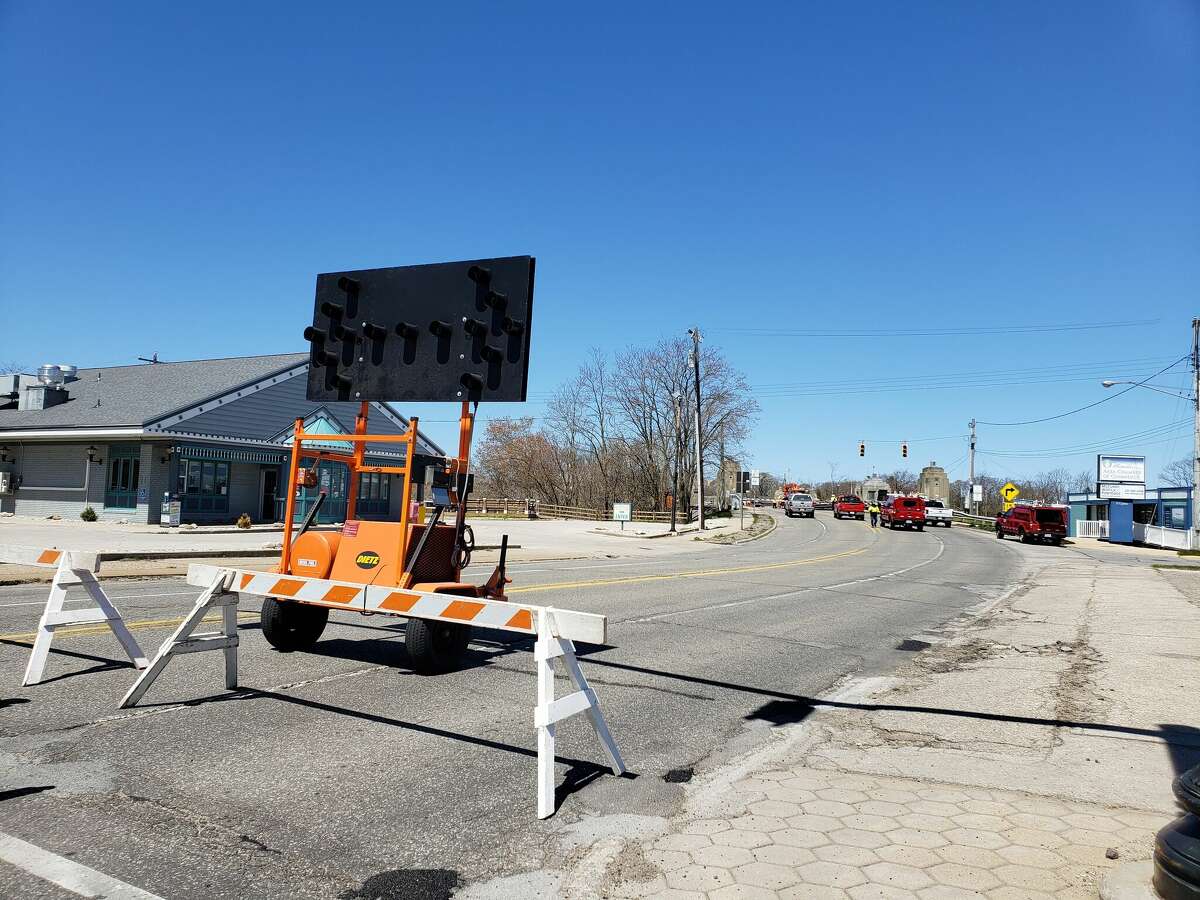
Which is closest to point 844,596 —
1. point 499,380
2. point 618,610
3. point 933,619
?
point 933,619

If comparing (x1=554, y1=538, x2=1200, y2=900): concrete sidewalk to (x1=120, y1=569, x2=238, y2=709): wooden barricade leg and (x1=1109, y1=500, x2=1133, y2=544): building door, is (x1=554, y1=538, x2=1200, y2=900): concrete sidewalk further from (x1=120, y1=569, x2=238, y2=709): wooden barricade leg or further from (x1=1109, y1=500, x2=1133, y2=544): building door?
(x1=1109, y1=500, x2=1133, y2=544): building door

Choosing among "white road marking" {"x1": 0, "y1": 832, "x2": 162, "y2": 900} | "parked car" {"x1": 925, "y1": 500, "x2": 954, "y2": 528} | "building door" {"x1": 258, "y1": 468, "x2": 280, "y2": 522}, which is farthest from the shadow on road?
"parked car" {"x1": 925, "y1": 500, "x2": 954, "y2": 528}

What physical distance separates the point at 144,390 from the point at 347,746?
36881 millimetres

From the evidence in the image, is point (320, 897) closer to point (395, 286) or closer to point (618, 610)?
point (395, 286)

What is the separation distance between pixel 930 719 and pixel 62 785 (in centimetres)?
602

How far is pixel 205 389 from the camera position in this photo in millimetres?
34781

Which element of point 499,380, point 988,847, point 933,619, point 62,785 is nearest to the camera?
point 988,847

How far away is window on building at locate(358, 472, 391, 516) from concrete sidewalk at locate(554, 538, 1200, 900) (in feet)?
106

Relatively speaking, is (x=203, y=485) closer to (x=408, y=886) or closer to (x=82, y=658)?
(x=82, y=658)

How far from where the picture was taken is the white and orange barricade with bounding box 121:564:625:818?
4555 mm

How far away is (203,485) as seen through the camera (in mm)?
32531

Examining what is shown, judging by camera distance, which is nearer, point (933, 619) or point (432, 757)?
point (432, 757)

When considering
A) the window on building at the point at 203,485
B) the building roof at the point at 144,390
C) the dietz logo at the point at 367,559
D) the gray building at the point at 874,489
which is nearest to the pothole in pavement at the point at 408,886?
the dietz logo at the point at 367,559

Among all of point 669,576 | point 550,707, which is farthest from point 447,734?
point 669,576
